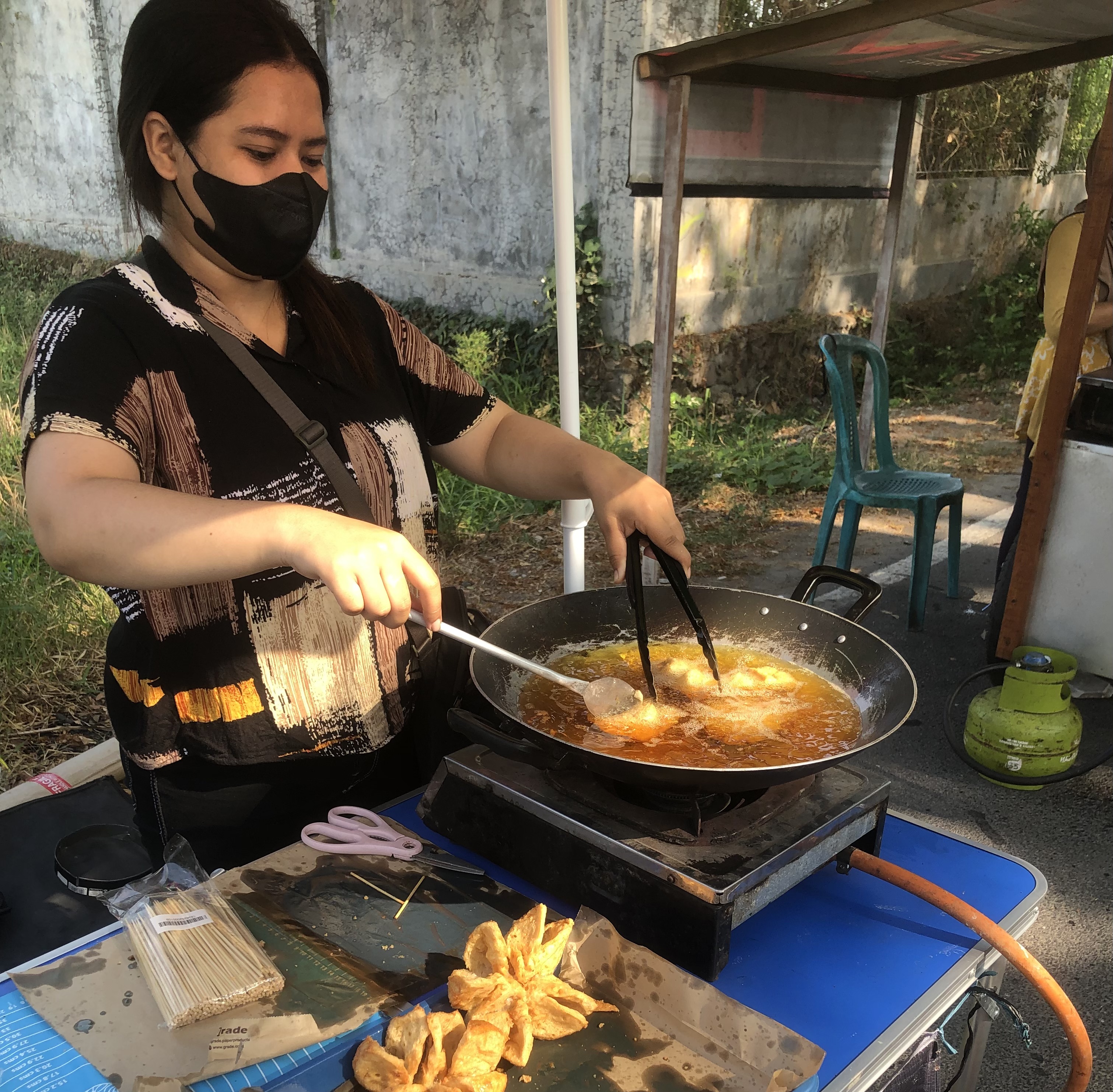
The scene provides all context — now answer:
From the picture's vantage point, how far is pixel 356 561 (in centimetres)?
125

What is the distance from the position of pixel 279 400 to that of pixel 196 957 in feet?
2.92

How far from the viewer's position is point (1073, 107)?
11.2 meters

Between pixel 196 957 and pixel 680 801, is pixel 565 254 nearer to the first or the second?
pixel 680 801

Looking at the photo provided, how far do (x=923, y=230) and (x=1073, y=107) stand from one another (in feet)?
11.0

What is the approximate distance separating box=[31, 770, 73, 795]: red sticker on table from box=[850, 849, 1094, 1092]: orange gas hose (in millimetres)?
2527

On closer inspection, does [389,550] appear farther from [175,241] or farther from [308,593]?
[175,241]

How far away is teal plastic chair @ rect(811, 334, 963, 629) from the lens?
15.9ft

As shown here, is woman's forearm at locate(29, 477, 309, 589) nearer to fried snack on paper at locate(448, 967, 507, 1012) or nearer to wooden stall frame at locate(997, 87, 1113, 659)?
fried snack on paper at locate(448, 967, 507, 1012)

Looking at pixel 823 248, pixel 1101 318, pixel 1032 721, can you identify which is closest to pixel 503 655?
pixel 1032 721

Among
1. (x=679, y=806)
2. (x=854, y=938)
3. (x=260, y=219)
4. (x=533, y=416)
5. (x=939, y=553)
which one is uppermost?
(x=260, y=219)

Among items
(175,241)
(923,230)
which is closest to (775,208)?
(923,230)

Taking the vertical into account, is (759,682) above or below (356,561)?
below

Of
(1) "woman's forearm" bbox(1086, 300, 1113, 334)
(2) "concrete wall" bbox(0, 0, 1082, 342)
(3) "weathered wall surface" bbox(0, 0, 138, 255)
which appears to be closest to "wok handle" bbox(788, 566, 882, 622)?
(1) "woman's forearm" bbox(1086, 300, 1113, 334)

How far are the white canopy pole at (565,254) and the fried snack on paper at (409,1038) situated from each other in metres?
1.69
